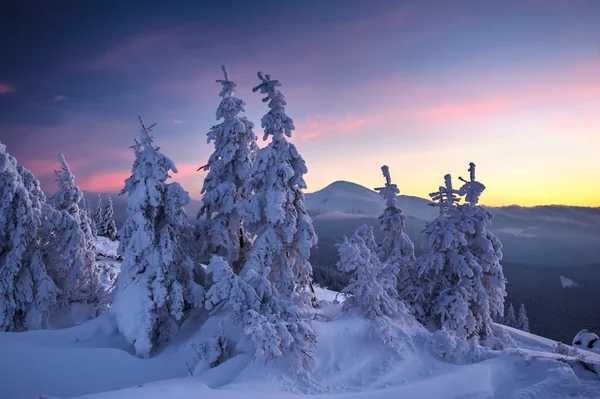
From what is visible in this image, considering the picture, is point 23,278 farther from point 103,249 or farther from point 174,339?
point 103,249

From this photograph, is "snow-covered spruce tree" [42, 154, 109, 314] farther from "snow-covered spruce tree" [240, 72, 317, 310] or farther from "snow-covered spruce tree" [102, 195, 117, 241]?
"snow-covered spruce tree" [102, 195, 117, 241]

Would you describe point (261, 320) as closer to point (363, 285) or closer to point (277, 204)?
point (363, 285)

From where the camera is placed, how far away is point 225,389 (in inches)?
328

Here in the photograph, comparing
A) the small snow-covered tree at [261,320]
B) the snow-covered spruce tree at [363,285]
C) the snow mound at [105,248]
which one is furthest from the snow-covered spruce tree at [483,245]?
the snow mound at [105,248]

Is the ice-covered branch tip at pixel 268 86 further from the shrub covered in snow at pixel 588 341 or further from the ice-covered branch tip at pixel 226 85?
the shrub covered in snow at pixel 588 341

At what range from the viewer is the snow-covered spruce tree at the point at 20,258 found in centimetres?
1734

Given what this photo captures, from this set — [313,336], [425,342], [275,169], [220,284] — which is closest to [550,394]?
[425,342]

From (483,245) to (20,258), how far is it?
26284mm

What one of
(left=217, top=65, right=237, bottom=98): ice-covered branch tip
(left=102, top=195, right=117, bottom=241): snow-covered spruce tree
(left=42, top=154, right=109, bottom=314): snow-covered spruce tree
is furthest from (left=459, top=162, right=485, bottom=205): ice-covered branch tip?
(left=102, top=195, right=117, bottom=241): snow-covered spruce tree

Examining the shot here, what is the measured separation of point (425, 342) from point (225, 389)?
7.90 metres

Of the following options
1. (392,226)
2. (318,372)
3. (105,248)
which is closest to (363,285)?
(318,372)

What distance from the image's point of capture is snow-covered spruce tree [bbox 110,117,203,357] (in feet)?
46.4

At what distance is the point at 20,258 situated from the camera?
1772cm

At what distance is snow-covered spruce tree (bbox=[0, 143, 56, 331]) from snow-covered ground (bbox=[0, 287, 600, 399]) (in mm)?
5049
